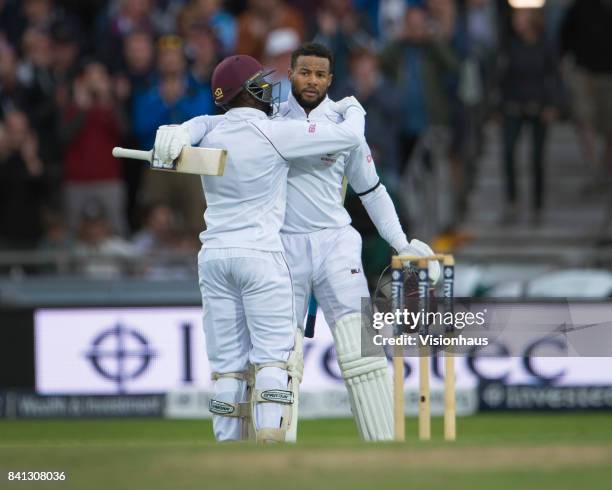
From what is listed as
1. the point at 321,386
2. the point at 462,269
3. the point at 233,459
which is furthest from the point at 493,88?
the point at 233,459

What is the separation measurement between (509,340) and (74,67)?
18.6 feet

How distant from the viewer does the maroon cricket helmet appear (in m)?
9.04

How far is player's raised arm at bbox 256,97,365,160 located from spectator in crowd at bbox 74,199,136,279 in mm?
5924

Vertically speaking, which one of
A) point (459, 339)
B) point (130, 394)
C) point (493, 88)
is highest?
point (493, 88)

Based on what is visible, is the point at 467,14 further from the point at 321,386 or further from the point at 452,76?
the point at 321,386

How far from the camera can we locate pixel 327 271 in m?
9.45

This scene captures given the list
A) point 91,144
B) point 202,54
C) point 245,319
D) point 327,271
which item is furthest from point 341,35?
point 245,319


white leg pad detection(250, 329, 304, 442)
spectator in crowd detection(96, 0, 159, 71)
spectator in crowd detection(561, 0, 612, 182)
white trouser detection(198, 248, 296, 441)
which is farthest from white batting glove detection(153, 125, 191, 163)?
spectator in crowd detection(561, 0, 612, 182)

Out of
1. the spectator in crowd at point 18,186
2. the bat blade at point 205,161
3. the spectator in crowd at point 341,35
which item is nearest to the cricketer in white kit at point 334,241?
the bat blade at point 205,161

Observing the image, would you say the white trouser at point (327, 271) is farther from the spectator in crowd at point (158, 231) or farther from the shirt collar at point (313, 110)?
the spectator in crowd at point (158, 231)

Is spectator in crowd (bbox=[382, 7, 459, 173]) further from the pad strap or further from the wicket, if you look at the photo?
the pad strap

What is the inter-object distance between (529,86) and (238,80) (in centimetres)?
742

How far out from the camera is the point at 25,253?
14.7m

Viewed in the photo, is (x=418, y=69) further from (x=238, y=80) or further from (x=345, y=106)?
(x=238, y=80)
